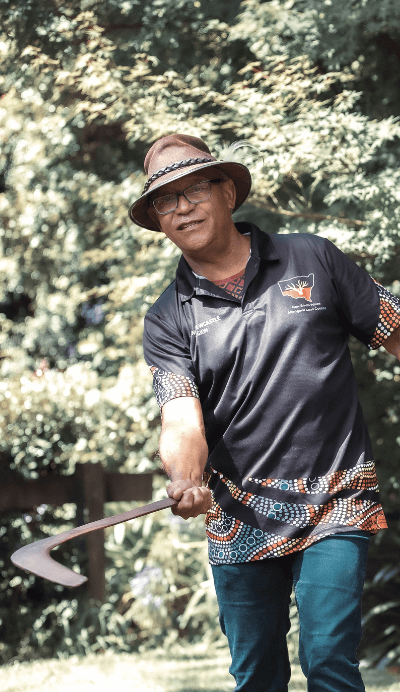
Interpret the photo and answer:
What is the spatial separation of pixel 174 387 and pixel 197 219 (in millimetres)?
498

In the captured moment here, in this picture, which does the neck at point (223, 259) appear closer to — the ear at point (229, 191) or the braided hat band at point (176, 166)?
the ear at point (229, 191)

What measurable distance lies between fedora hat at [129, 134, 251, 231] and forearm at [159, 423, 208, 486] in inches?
28.1

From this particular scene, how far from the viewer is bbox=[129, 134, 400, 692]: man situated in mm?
2162

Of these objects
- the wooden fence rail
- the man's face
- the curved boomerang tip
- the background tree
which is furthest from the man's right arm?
the wooden fence rail

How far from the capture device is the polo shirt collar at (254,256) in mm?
2424

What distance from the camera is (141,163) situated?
16.8ft

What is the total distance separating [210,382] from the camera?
2.38 metres

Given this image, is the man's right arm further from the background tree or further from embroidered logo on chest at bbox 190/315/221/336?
the background tree

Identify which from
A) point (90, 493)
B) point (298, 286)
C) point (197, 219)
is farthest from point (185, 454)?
point (90, 493)

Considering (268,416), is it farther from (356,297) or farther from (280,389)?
(356,297)

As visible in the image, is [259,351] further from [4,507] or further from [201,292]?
[4,507]

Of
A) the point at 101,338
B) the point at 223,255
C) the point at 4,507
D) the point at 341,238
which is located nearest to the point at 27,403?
the point at 4,507

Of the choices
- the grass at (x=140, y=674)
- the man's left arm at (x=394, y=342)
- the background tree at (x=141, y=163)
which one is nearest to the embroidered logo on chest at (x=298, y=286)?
the man's left arm at (x=394, y=342)

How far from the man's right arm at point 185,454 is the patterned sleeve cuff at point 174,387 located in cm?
1
